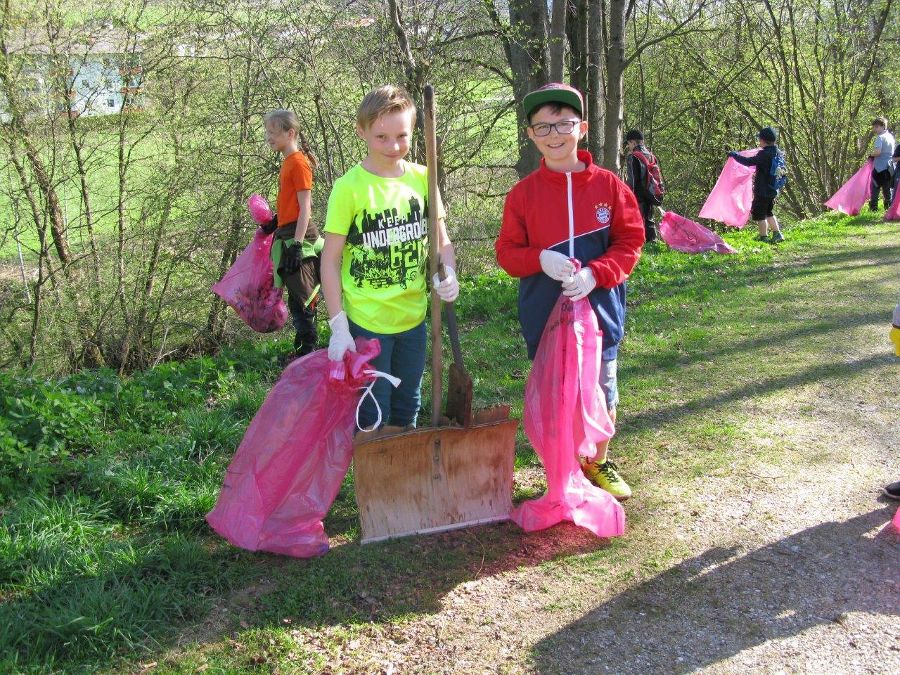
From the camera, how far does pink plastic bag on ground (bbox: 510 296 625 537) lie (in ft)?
10.5

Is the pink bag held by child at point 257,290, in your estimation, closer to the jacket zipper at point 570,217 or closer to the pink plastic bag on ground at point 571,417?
the pink plastic bag on ground at point 571,417

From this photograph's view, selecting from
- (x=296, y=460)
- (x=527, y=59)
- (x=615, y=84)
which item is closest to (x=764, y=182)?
(x=615, y=84)

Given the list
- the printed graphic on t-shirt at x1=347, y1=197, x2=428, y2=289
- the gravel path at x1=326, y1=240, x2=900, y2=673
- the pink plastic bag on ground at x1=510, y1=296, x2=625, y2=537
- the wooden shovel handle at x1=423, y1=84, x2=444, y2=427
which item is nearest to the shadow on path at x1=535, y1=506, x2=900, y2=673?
the gravel path at x1=326, y1=240, x2=900, y2=673

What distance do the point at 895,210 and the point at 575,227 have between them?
884 centimetres

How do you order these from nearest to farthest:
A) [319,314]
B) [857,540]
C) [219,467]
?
[857,540] → [219,467] → [319,314]

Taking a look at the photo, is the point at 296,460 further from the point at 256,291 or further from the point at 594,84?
the point at 594,84

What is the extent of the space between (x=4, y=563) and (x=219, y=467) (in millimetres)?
1047

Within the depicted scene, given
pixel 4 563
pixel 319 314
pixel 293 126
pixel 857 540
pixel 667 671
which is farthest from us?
pixel 319 314

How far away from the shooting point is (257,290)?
513cm

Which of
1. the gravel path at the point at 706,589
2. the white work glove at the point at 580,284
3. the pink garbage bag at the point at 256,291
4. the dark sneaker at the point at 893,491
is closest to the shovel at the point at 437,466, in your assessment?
the gravel path at the point at 706,589

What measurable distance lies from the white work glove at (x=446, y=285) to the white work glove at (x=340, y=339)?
1.26 feet

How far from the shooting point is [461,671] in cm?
256

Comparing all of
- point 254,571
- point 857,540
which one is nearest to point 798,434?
point 857,540

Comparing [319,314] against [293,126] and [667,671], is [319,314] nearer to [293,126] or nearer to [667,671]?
[293,126]
